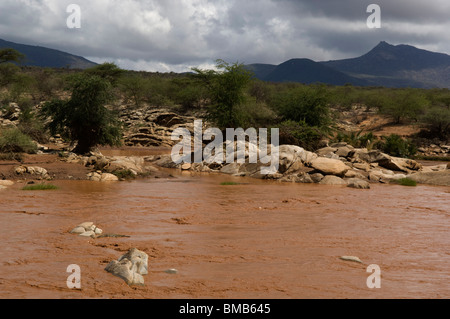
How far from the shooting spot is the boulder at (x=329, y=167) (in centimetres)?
1841

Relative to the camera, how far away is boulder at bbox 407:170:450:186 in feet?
60.1

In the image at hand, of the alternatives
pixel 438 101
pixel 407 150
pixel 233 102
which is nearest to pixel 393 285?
pixel 233 102

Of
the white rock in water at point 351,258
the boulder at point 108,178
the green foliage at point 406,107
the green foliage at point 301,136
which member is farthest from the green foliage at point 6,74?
the white rock in water at point 351,258

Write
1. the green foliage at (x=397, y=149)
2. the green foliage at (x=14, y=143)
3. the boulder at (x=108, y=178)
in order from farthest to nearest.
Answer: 1. the green foliage at (x=397, y=149)
2. the green foliage at (x=14, y=143)
3. the boulder at (x=108, y=178)

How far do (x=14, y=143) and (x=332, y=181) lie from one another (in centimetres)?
1410

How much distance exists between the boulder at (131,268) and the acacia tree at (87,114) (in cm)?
1590

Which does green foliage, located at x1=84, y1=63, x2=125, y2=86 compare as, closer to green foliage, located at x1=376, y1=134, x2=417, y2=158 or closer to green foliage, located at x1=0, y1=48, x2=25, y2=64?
green foliage, located at x1=0, y1=48, x2=25, y2=64

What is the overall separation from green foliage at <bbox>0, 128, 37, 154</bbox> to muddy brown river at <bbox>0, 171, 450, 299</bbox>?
652 centimetres

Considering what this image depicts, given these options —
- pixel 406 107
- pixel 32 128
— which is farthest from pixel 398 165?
pixel 32 128

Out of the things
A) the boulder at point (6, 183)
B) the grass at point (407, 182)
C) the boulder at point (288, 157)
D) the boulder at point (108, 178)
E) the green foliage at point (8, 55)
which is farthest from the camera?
the green foliage at point (8, 55)

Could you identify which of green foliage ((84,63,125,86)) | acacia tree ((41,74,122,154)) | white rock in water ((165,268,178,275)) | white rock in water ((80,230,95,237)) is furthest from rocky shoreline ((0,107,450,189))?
green foliage ((84,63,125,86))

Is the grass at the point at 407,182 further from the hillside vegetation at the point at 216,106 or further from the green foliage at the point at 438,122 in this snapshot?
the green foliage at the point at 438,122

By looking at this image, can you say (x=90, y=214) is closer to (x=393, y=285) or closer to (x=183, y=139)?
(x=393, y=285)

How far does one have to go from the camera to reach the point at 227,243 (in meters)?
6.99
